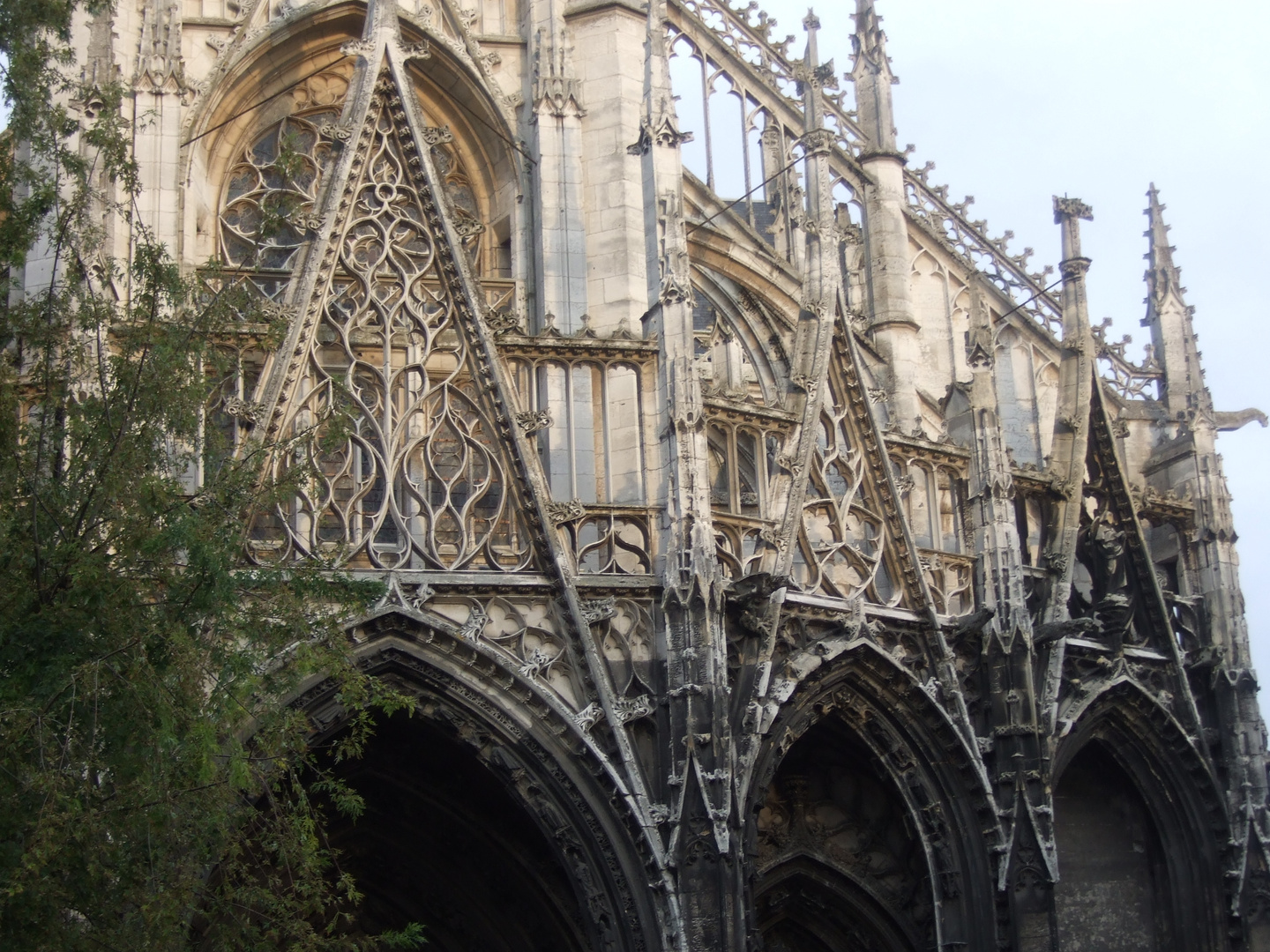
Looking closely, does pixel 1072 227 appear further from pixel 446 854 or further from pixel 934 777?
pixel 446 854

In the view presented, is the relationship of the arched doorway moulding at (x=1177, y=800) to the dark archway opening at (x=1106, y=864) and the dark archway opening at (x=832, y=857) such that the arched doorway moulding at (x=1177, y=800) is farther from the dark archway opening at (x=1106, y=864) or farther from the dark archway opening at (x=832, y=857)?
the dark archway opening at (x=832, y=857)

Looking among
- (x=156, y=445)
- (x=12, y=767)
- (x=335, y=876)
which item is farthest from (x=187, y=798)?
(x=335, y=876)

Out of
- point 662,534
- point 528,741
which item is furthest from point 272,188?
point 528,741

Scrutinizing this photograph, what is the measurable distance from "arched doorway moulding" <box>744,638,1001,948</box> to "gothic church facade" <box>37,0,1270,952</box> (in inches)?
1.3

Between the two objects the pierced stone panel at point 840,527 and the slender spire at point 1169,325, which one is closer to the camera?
the pierced stone panel at point 840,527

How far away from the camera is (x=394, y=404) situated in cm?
1652

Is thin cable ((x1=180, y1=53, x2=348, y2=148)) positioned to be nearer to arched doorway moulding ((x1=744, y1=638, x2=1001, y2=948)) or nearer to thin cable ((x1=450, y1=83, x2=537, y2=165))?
thin cable ((x1=450, y1=83, x2=537, y2=165))

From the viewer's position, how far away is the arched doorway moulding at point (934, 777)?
670 inches

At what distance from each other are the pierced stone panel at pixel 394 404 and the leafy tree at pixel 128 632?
3.04m

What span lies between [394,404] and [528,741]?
3297 millimetres

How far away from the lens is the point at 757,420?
56.3 ft

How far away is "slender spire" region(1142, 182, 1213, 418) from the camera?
21375 millimetres

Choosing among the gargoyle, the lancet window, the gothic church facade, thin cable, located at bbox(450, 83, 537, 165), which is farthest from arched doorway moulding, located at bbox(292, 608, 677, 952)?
thin cable, located at bbox(450, 83, 537, 165)

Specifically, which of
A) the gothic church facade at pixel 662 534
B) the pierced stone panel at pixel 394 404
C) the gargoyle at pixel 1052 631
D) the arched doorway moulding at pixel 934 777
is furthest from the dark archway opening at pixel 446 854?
the gargoyle at pixel 1052 631
